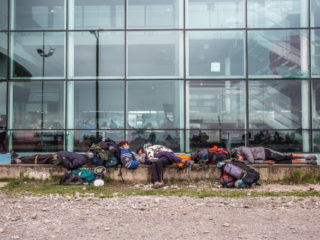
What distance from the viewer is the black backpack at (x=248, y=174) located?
825 cm

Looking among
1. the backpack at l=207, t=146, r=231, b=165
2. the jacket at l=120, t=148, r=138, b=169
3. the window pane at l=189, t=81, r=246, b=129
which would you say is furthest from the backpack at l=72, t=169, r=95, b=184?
the window pane at l=189, t=81, r=246, b=129

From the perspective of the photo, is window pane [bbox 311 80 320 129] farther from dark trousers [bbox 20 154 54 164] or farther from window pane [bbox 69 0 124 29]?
dark trousers [bbox 20 154 54 164]

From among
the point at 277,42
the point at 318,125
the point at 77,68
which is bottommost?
the point at 318,125

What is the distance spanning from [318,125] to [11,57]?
38.8ft

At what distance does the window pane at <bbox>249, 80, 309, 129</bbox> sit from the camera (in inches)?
506

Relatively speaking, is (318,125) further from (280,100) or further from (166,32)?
(166,32)

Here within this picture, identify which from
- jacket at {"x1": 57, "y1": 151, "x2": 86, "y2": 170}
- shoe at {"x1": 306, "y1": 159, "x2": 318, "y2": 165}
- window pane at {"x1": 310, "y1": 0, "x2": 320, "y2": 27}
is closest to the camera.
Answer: jacket at {"x1": 57, "y1": 151, "x2": 86, "y2": 170}

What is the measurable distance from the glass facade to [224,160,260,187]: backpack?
4.38 m

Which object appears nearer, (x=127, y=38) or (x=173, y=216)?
(x=173, y=216)

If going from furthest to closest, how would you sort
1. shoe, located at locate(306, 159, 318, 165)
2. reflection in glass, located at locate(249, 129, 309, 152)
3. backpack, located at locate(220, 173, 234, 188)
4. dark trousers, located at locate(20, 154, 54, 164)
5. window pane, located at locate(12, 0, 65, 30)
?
window pane, located at locate(12, 0, 65, 30) < reflection in glass, located at locate(249, 129, 309, 152) < dark trousers, located at locate(20, 154, 54, 164) < shoe, located at locate(306, 159, 318, 165) < backpack, located at locate(220, 173, 234, 188)

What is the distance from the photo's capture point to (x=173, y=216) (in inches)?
214

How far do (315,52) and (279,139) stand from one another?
141 inches

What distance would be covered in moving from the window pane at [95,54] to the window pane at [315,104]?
7.27 m

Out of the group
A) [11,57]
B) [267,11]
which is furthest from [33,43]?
[267,11]
